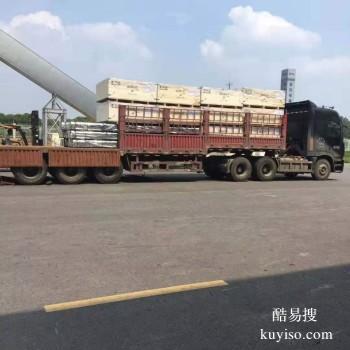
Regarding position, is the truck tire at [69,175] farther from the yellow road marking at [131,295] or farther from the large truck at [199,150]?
the yellow road marking at [131,295]

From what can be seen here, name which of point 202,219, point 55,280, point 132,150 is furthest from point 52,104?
point 55,280

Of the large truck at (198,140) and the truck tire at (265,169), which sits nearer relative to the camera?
the large truck at (198,140)

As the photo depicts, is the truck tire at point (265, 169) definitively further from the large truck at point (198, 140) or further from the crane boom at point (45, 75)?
the crane boom at point (45, 75)

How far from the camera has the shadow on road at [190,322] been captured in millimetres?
3473

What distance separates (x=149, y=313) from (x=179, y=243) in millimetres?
2656

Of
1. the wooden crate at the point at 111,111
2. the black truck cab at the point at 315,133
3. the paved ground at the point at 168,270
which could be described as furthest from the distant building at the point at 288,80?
the paved ground at the point at 168,270

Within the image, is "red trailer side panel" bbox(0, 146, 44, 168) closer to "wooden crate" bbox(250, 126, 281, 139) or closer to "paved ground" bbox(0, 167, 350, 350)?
"paved ground" bbox(0, 167, 350, 350)

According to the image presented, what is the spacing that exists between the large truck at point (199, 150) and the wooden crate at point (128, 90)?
344mm

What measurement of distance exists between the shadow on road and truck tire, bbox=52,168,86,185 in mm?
11081

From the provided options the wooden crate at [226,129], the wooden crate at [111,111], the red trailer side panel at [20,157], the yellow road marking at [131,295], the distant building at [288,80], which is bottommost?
the yellow road marking at [131,295]

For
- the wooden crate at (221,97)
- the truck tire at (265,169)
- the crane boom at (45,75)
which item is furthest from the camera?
the crane boom at (45,75)

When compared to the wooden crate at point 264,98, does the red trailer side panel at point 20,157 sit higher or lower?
lower

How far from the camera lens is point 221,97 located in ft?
55.0

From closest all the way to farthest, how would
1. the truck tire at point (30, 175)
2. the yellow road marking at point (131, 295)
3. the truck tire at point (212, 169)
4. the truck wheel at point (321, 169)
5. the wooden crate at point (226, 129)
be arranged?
the yellow road marking at point (131, 295) → the truck tire at point (30, 175) → the wooden crate at point (226, 129) → the truck tire at point (212, 169) → the truck wheel at point (321, 169)
